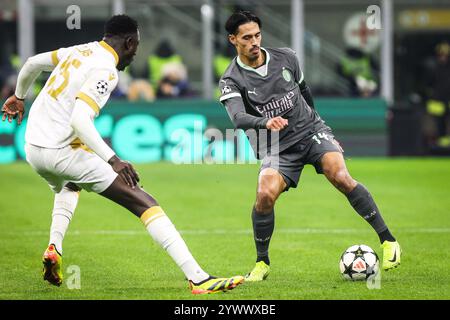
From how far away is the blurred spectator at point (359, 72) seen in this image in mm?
22953

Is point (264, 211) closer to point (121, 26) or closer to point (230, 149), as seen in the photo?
point (121, 26)

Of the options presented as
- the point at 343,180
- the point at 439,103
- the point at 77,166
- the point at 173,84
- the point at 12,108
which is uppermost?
the point at 12,108

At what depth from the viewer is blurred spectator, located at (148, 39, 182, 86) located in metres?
22.4

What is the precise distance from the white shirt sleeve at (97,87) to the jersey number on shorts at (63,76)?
233 mm

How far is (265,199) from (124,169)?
1.62 metres

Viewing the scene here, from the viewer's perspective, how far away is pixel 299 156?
879 centimetres

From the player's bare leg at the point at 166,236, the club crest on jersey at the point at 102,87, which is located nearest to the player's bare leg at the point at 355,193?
the player's bare leg at the point at 166,236

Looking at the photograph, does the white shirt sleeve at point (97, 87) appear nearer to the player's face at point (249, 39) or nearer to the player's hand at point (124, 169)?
the player's hand at point (124, 169)

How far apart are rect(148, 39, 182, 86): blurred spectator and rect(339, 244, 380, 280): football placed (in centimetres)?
1431

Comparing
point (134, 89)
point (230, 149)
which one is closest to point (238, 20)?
point (230, 149)

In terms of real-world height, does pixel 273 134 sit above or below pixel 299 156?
above

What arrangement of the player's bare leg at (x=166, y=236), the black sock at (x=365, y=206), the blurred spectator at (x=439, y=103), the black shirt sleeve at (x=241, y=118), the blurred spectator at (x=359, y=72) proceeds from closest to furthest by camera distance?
the player's bare leg at (x=166, y=236) < the black shirt sleeve at (x=241, y=118) < the black sock at (x=365, y=206) < the blurred spectator at (x=439, y=103) < the blurred spectator at (x=359, y=72)

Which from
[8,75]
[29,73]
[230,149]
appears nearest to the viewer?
[29,73]

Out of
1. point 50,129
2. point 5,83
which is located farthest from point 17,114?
point 5,83
